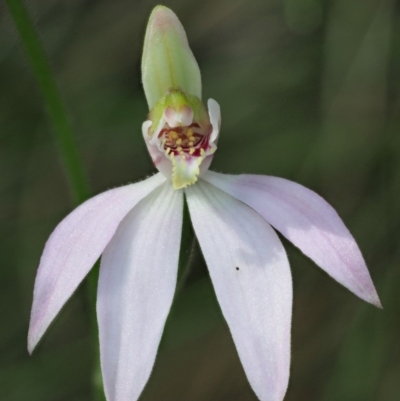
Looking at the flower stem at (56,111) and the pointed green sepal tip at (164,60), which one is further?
the pointed green sepal tip at (164,60)

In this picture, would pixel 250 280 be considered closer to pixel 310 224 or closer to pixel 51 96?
pixel 310 224

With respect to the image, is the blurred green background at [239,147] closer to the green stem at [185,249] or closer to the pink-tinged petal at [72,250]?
the green stem at [185,249]

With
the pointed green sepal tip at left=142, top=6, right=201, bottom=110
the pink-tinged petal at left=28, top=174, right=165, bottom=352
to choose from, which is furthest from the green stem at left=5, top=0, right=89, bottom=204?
the pointed green sepal tip at left=142, top=6, right=201, bottom=110

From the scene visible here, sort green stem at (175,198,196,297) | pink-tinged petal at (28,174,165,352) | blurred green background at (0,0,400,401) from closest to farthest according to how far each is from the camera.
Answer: pink-tinged petal at (28,174,165,352)
green stem at (175,198,196,297)
blurred green background at (0,0,400,401)

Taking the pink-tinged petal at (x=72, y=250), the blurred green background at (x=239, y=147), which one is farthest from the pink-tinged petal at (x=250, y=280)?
the blurred green background at (x=239, y=147)

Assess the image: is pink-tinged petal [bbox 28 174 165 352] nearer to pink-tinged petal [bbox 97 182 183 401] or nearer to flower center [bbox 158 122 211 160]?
pink-tinged petal [bbox 97 182 183 401]

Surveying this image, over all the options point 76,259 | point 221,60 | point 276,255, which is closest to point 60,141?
point 76,259

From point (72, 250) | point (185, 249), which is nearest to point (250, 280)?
point (185, 249)
